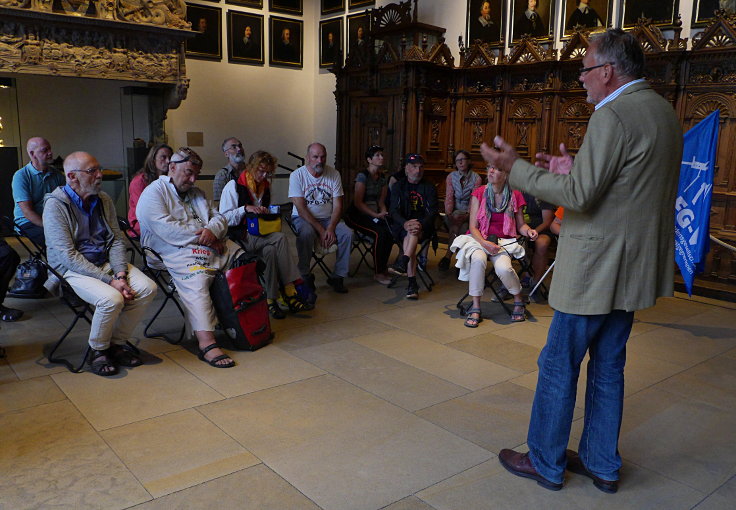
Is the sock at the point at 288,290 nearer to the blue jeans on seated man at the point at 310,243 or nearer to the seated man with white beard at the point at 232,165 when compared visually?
the blue jeans on seated man at the point at 310,243

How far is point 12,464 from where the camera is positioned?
2766mm

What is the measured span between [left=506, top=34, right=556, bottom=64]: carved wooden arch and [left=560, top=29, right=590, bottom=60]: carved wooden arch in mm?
180

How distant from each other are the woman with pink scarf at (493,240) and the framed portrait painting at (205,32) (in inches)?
284

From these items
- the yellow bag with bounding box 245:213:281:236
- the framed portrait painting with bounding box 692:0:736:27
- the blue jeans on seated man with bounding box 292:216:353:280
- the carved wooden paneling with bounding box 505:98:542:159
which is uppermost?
the framed portrait painting with bounding box 692:0:736:27

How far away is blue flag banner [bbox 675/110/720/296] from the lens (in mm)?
4965

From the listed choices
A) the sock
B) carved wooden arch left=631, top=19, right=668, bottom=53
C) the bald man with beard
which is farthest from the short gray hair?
carved wooden arch left=631, top=19, right=668, bottom=53

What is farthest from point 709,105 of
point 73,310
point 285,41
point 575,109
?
point 285,41

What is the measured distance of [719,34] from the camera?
21.9 feet

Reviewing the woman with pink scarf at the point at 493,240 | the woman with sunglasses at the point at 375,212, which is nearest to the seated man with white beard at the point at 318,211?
the woman with sunglasses at the point at 375,212

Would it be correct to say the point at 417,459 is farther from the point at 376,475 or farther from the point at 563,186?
the point at 563,186

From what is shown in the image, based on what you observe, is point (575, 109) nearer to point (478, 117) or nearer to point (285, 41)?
point (478, 117)

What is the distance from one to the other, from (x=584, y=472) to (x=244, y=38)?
1027cm

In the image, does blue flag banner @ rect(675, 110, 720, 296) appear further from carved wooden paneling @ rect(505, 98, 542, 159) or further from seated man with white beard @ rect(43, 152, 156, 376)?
seated man with white beard @ rect(43, 152, 156, 376)

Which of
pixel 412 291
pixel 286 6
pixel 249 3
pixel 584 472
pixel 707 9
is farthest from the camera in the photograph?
pixel 286 6
